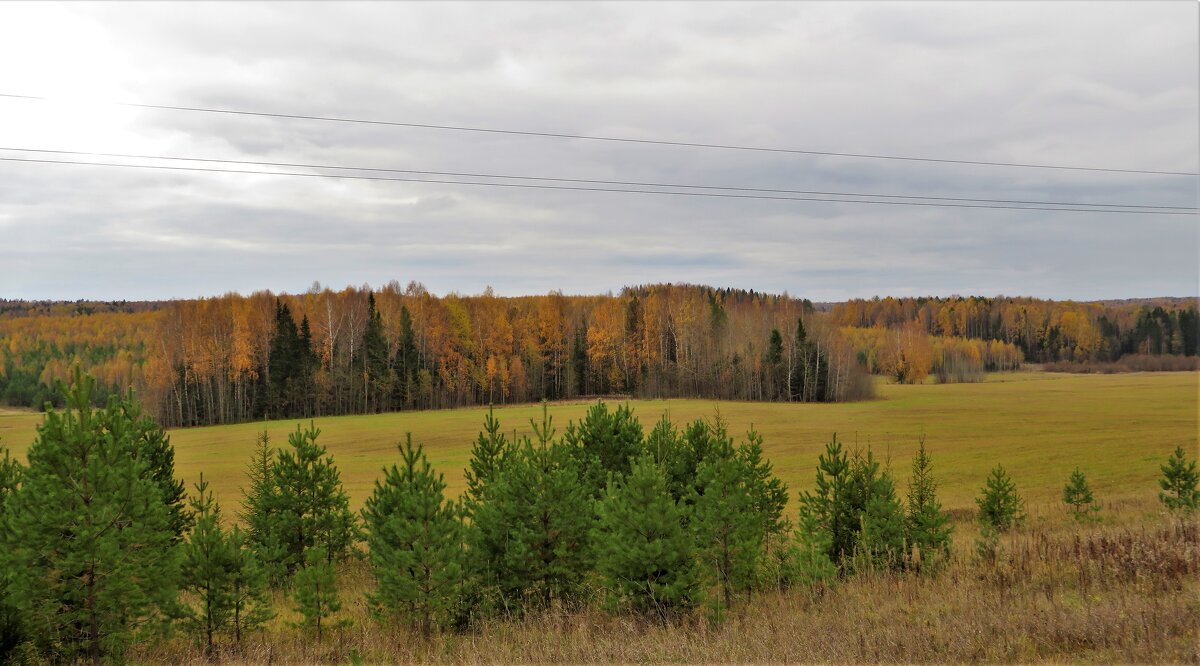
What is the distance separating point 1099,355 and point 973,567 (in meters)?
194

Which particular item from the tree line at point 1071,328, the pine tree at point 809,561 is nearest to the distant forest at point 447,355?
the pine tree at point 809,561

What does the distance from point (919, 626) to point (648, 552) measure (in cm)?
414

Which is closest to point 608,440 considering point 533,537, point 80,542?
point 533,537

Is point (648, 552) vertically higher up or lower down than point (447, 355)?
lower down

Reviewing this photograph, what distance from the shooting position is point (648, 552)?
455 inches

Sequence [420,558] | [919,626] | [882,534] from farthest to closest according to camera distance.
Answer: [882,534]
[420,558]
[919,626]

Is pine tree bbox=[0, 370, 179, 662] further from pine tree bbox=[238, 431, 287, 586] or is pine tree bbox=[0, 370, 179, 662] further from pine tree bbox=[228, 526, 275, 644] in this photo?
pine tree bbox=[238, 431, 287, 586]

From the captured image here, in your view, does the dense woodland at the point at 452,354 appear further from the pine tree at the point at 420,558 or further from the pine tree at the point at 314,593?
the pine tree at the point at 420,558

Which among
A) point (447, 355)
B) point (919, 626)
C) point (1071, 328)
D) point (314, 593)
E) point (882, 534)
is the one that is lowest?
point (314, 593)

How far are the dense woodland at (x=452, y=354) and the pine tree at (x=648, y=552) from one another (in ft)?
288

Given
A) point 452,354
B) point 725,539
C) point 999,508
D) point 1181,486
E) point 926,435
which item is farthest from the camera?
point 452,354

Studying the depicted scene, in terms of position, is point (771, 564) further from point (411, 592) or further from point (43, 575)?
point (43, 575)

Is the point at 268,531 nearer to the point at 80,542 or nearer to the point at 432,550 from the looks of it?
the point at 432,550

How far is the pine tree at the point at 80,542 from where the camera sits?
10.4 metres
